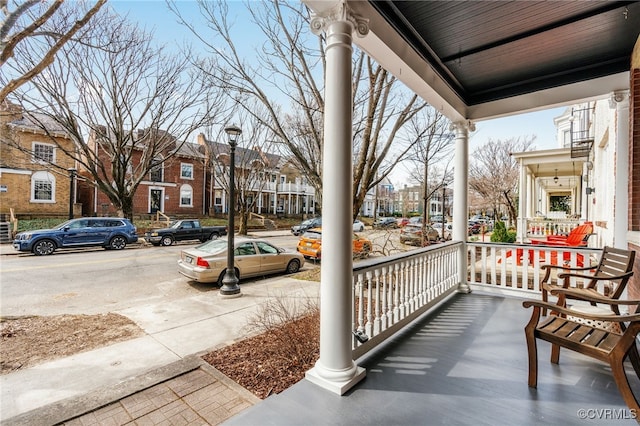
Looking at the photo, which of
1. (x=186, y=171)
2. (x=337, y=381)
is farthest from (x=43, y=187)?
(x=337, y=381)

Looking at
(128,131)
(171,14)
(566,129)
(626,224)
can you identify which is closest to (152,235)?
(128,131)

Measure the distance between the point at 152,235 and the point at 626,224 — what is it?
15.4 meters

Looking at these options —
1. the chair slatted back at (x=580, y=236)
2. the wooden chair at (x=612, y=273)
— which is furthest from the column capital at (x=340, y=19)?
the chair slatted back at (x=580, y=236)

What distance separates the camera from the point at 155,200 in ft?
73.9

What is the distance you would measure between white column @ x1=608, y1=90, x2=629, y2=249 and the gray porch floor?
2.04 m

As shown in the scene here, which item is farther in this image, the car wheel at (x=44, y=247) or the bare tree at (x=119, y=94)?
the car wheel at (x=44, y=247)

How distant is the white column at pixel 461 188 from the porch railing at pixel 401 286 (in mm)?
139

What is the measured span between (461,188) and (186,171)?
23.4 meters

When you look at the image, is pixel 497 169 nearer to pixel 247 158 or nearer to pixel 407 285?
pixel 247 158

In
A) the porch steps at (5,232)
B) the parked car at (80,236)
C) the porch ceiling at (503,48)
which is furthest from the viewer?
the porch steps at (5,232)

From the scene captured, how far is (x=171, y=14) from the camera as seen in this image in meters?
5.43

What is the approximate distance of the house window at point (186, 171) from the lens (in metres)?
23.8

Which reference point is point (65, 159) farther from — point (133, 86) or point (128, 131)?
point (133, 86)

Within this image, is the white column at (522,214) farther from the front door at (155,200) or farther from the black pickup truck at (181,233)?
the front door at (155,200)
